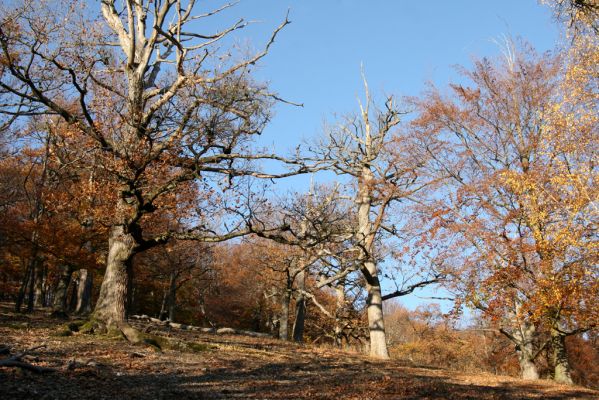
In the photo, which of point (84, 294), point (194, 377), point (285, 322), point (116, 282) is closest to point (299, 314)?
point (285, 322)

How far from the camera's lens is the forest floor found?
6.76 metres

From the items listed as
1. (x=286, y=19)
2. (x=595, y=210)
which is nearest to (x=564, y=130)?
(x=595, y=210)

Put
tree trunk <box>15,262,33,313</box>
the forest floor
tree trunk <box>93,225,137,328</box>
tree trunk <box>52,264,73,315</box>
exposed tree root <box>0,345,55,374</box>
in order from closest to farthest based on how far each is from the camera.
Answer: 1. exposed tree root <box>0,345,55,374</box>
2. the forest floor
3. tree trunk <box>93,225,137,328</box>
4. tree trunk <box>15,262,33,313</box>
5. tree trunk <box>52,264,73,315</box>

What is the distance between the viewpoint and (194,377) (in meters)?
8.75

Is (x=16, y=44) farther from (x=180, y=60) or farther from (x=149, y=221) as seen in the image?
(x=149, y=221)

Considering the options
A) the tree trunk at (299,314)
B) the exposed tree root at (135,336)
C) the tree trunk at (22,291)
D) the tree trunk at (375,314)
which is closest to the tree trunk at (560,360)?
the tree trunk at (375,314)

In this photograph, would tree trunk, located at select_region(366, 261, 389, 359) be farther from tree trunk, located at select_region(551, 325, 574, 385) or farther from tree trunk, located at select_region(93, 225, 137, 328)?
tree trunk, located at select_region(93, 225, 137, 328)

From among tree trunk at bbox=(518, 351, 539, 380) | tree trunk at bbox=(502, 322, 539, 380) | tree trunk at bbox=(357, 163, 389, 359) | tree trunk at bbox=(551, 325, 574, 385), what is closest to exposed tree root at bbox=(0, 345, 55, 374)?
tree trunk at bbox=(357, 163, 389, 359)

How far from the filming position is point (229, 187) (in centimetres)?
1388

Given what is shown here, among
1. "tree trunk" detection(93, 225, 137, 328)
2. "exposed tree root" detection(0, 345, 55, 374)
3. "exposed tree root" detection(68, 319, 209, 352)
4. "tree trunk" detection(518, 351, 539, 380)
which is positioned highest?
"tree trunk" detection(93, 225, 137, 328)

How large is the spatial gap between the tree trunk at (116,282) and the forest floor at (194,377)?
37.1 inches

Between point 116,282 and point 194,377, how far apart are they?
5303mm

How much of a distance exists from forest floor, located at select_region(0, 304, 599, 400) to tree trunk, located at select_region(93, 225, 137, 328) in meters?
0.94

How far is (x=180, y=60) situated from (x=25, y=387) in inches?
369
